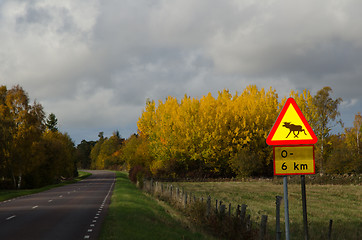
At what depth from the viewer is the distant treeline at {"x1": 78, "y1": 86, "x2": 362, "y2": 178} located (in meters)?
54.0

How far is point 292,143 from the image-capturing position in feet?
22.6

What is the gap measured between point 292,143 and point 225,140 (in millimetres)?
49114

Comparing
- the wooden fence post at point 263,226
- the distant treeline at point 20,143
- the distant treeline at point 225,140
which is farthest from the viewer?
the distant treeline at point 225,140

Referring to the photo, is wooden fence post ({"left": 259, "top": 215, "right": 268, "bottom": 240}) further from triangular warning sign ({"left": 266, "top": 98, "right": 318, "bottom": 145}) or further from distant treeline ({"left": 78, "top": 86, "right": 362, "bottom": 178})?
distant treeline ({"left": 78, "top": 86, "right": 362, "bottom": 178})

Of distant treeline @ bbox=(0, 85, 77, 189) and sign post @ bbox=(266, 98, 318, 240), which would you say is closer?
sign post @ bbox=(266, 98, 318, 240)

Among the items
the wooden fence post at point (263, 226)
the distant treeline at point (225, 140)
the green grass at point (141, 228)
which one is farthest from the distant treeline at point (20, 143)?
the wooden fence post at point (263, 226)

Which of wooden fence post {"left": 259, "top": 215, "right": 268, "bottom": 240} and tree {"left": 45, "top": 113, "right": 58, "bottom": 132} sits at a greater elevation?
tree {"left": 45, "top": 113, "right": 58, "bottom": 132}

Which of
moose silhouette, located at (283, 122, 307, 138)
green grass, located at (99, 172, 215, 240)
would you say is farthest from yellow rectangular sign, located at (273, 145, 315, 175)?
green grass, located at (99, 172, 215, 240)

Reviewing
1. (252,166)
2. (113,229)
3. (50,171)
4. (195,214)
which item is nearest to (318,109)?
(252,166)

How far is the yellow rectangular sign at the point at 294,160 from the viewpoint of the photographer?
6867 millimetres

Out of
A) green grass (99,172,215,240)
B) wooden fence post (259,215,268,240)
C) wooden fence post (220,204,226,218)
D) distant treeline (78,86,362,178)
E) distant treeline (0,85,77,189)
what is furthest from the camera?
distant treeline (78,86,362,178)

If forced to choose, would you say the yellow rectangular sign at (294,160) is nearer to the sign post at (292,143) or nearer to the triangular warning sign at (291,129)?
the sign post at (292,143)

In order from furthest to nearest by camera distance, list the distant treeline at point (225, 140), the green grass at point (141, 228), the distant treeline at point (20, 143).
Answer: the distant treeline at point (225, 140) < the distant treeline at point (20, 143) < the green grass at point (141, 228)

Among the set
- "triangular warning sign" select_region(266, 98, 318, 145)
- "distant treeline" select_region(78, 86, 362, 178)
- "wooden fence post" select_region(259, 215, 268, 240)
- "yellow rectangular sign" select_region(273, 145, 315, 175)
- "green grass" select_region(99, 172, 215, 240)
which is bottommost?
"green grass" select_region(99, 172, 215, 240)
